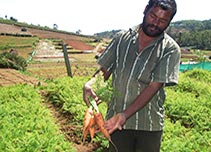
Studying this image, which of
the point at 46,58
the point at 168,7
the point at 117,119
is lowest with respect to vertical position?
the point at 46,58

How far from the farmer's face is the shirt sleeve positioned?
6.7 inches

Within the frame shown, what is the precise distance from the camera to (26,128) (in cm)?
571

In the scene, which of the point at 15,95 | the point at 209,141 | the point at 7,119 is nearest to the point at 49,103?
the point at 15,95

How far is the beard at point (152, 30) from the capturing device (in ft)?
8.38

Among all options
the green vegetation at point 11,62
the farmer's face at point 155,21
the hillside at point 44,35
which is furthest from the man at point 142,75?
the hillside at point 44,35

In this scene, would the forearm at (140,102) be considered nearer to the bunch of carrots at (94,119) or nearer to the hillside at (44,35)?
the bunch of carrots at (94,119)

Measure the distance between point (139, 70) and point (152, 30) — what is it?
0.33 metres

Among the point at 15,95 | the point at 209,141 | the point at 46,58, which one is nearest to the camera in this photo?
the point at 209,141

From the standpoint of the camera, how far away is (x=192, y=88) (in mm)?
11102

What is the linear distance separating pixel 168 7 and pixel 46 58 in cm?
2695

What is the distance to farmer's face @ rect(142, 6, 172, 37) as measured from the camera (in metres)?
2.50

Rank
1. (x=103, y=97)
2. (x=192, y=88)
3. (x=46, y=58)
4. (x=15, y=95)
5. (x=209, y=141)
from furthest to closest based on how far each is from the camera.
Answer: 1. (x=46, y=58)
2. (x=192, y=88)
3. (x=15, y=95)
4. (x=209, y=141)
5. (x=103, y=97)

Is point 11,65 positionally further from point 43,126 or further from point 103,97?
point 103,97

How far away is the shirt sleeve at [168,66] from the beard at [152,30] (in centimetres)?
16
